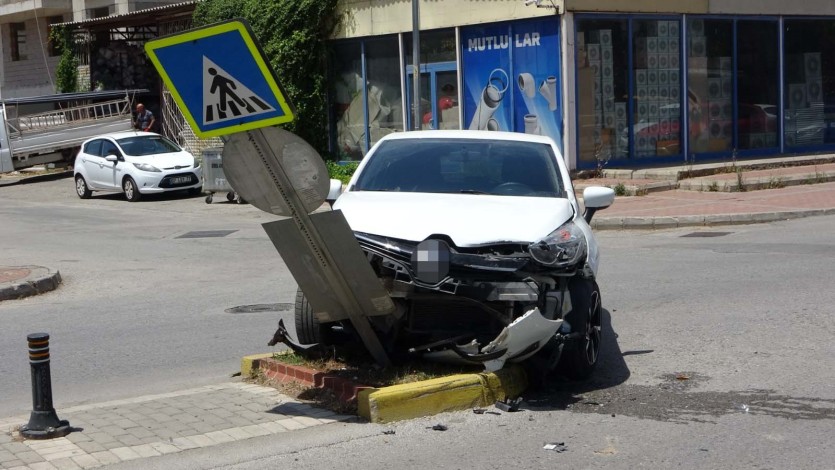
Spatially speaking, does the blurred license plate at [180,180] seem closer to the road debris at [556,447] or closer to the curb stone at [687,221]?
the curb stone at [687,221]

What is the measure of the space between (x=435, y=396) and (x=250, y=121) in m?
2.09

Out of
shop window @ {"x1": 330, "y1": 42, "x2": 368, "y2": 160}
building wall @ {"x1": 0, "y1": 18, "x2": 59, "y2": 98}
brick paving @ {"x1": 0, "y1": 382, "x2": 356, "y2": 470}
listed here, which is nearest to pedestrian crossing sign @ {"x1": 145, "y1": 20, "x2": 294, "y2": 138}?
brick paving @ {"x1": 0, "y1": 382, "x2": 356, "y2": 470}

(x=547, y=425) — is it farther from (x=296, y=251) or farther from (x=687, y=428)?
(x=296, y=251)

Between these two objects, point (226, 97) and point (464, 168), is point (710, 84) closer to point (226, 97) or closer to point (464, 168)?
point (464, 168)

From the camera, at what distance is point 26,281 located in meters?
12.5

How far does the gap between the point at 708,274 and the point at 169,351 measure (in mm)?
6222

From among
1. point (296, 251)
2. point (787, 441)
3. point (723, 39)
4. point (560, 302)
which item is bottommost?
point (787, 441)

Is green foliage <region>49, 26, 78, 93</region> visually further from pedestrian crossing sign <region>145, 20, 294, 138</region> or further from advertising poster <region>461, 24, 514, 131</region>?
pedestrian crossing sign <region>145, 20, 294, 138</region>

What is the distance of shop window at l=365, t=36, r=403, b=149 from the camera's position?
2623 cm

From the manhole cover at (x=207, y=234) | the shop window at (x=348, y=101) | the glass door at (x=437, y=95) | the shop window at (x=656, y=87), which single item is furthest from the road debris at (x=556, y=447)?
the shop window at (x=348, y=101)

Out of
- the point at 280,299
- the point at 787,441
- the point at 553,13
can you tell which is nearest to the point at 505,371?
the point at 787,441

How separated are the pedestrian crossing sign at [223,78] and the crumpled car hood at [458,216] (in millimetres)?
1189

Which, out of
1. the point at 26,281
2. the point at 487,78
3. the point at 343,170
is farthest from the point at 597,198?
the point at 343,170

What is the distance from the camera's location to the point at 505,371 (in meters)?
7.08
